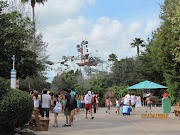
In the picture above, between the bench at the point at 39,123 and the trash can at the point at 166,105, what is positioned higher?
the trash can at the point at 166,105

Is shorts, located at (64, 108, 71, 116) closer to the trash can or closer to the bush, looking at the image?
the bush

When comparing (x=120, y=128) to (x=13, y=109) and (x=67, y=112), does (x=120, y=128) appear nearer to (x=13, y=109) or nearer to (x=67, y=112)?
(x=67, y=112)

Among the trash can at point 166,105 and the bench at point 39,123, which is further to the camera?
the trash can at point 166,105

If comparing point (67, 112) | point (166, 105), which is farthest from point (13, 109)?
point (166, 105)

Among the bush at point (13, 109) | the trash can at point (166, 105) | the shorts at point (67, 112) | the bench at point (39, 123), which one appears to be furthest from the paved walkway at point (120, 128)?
the trash can at point (166, 105)

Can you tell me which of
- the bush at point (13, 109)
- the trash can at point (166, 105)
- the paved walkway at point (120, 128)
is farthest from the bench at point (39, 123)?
the trash can at point (166, 105)

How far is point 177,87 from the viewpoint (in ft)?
113

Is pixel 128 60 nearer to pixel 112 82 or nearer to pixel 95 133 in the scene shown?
pixel 112 82

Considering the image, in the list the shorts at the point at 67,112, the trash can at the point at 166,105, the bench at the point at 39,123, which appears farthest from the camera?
the trash can at the point at 166,105

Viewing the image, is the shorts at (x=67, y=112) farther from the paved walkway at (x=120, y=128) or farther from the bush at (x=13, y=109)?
the bush at (x=13, y=109)

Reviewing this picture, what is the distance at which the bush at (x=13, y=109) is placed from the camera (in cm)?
949

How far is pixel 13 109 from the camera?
9.56m

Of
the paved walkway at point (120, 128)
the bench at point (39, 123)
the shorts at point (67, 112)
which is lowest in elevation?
the paved walkway at point (120, 128)

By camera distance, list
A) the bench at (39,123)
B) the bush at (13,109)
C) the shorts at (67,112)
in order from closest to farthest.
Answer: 1. the bush at (13,109)
2. the bench at (39,123)
3. the shorts at (67,112)
